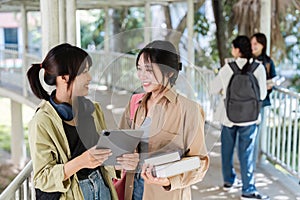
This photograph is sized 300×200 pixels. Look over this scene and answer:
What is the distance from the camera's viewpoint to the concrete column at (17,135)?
1058cm

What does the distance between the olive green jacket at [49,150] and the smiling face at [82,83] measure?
12 cm

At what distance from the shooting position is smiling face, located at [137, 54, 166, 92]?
179 cm

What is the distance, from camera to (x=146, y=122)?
1.85m

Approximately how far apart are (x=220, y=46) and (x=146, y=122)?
258 inches

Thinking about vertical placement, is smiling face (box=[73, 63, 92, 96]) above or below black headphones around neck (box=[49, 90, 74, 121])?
above

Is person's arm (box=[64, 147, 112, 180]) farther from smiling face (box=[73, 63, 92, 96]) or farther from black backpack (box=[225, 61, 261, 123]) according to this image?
black backpack (box=[225, 61, 261, 123])

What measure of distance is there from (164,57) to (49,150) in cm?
58

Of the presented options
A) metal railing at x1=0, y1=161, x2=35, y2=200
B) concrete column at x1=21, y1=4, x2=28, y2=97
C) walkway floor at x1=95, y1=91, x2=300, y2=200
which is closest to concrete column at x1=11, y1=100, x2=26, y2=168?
concrete column at x1=21, y1=4, x2=28, y2=97

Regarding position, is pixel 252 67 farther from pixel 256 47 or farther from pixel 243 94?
pixel 256 47

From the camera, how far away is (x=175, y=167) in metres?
1.79

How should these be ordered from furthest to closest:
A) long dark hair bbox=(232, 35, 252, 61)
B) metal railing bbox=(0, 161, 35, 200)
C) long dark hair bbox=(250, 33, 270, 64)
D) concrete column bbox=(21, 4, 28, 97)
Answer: concrete column bbox=(21, 4, 28, 97) → long dark hair bbox=(250, 33, 270, 64) → long dark hair bbox=(232, 35, 252, 61) → metal railing bbox=(0, 161, 35, 200)

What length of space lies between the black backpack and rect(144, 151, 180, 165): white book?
2.33m

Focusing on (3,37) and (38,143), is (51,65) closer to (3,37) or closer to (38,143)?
(38,143)

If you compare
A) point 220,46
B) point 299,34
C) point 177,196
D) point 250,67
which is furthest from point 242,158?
point 299,34
